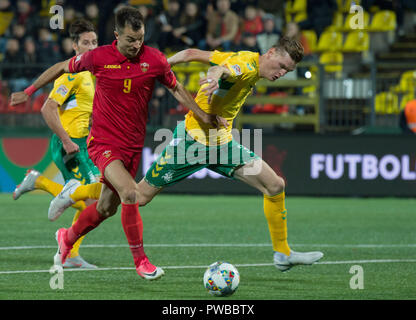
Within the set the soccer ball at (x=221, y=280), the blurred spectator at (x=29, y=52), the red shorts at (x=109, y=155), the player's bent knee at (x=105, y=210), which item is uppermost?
the blurred spectator at (x=29, y=52)

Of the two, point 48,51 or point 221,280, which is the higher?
point 48,51

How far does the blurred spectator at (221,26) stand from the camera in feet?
64.1

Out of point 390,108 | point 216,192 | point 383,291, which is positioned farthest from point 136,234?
point 390,108

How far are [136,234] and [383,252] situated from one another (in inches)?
137

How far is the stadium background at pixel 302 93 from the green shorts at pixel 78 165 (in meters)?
6.40

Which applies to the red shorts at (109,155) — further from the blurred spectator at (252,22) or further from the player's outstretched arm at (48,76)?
the blurred spectator at (252,22)

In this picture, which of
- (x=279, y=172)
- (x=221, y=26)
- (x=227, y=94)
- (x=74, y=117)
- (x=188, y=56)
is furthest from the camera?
(x=221, y=26)

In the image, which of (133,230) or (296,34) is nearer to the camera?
(133,230)

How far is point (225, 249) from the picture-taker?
985cm

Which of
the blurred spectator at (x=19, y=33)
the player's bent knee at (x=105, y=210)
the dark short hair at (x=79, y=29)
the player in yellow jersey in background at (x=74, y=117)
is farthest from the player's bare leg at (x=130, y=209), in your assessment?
the blurred spectator at (x=19, y=33)

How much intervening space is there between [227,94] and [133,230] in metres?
1.60

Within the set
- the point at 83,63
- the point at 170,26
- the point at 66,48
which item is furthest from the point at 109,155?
the point at 66,48

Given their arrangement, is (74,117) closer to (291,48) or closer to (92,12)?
(291,48)

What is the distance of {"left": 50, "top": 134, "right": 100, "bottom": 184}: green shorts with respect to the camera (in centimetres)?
912
